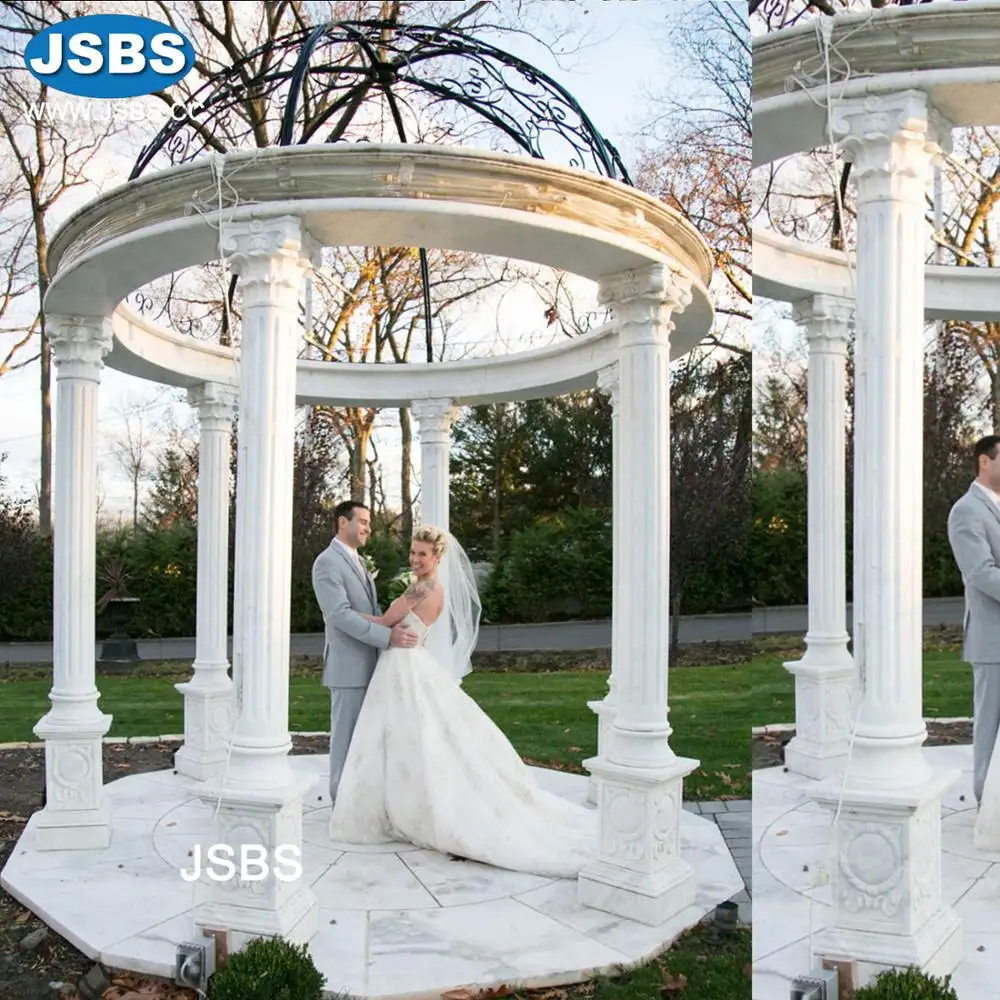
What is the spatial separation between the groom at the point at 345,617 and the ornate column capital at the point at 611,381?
5.08 feet

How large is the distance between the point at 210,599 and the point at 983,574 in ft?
15.2

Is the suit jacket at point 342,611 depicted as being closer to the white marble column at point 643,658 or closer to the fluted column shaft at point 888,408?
the white marble column at point 643,658

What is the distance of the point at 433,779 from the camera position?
5.17 metres

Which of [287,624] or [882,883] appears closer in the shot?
[882,883]

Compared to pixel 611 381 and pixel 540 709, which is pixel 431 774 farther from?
pixel 540 709

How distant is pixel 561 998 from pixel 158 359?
14.5 ft

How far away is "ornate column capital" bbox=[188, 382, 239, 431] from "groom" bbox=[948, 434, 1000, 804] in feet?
14.4

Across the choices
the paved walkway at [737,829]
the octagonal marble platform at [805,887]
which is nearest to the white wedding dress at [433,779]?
the paved walkway at [737,829]

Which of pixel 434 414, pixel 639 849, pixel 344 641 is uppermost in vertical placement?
pixel 434 414

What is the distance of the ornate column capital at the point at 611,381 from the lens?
5959 millimetres

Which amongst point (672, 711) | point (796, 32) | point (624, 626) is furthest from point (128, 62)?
point (672, 711)

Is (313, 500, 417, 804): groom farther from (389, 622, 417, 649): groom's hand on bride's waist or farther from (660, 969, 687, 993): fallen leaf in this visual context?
(660, 969, 687, 993): fallen leaf

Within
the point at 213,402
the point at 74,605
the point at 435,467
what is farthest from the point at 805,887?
the point at 213,402

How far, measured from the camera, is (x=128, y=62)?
13.0ft
